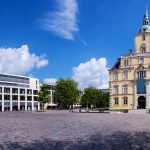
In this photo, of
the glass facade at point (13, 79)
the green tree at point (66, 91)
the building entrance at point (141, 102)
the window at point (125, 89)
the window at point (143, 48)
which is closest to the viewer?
the window at point (143, 48)

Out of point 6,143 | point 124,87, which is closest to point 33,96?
point 124,87

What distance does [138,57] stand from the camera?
352 ft

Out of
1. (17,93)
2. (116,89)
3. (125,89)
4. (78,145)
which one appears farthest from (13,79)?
(78,145)

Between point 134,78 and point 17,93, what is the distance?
76.7m

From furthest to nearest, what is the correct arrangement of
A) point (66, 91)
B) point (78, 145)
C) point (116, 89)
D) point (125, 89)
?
1. point (66, 91)
2. point (116, 89)
3. point (125, 89)
4. point (78, 145)

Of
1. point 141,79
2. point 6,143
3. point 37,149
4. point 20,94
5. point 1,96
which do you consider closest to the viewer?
point 37,149

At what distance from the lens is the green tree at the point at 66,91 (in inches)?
6373

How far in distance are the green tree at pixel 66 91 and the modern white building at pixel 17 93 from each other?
60.8 ft

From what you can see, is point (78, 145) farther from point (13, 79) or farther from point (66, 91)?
point (13, 79)

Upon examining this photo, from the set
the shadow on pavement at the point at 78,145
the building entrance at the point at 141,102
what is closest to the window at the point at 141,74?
the building entrance at the point at 141,102

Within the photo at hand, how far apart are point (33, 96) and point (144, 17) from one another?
84797mm

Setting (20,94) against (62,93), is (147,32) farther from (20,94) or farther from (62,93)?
(20,94)

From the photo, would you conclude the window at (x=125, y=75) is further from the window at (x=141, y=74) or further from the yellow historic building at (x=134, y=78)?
the window at (x=141, y=74)

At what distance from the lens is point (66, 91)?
162 metres
